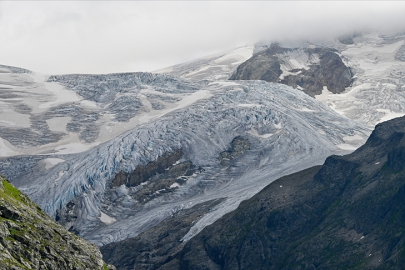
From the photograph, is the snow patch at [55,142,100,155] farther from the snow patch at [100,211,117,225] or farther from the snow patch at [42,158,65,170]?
the snow patch at [100,211,117,225]

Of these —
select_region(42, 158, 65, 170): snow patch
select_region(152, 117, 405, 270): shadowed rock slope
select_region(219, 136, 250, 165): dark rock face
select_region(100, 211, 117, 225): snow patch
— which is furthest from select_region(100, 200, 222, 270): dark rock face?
select_region(42, 158, 65, 170): snow patch

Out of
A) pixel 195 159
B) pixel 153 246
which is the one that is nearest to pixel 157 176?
pixel 195 159

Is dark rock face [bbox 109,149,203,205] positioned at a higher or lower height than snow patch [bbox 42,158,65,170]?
lower

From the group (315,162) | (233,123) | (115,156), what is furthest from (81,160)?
(315,162)

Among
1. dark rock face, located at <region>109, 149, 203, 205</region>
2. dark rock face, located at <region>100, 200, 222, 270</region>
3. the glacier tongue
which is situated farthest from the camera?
dark rock face, located at <region>109, 149, 203, 205</region>

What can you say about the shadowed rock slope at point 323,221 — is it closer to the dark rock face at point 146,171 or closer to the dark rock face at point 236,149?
the dark rock face at point 236,149

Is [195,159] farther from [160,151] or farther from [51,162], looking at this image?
[51,162]
